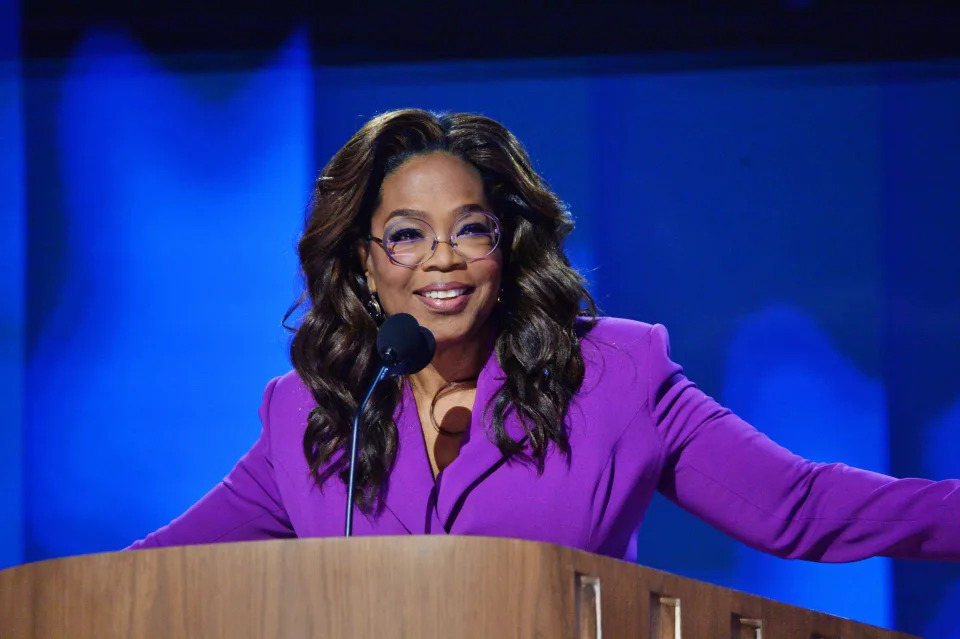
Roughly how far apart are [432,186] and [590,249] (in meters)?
1.11

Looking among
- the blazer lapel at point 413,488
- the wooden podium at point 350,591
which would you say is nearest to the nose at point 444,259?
the blazer lapel at point 413,488

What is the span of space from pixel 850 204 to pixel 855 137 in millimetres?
189

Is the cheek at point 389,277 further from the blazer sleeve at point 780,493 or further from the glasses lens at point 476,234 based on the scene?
the blazer sleeve at point 780,493

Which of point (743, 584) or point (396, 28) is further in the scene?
point (396, 28)

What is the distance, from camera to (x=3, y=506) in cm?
365

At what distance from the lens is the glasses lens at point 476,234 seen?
2.51 meters

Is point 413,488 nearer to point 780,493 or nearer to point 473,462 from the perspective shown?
point 473,462

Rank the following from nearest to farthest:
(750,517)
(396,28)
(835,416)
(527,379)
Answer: (750,517) → (527,379) → (835,416) → (396,28)

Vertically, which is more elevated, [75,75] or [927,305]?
[75,75]

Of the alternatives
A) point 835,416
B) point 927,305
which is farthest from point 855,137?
point 835,416

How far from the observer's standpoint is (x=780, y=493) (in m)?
2.28

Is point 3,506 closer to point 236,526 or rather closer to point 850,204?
point 236,526

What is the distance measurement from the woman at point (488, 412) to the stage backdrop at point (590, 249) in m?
0.98

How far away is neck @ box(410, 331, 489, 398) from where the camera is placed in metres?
2.61
